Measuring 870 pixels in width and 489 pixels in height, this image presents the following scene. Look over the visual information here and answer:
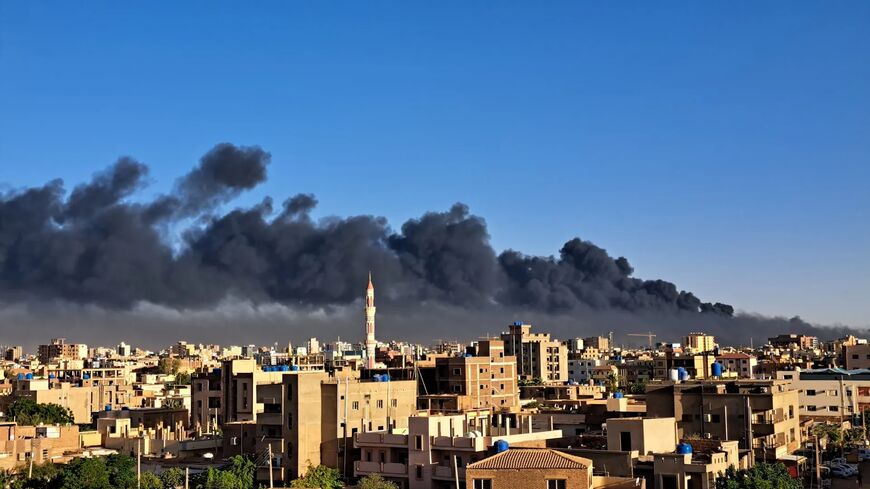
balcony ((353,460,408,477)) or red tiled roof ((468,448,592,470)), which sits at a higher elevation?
red tiled roof ((468,448,592,470))

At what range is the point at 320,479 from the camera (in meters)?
50.6

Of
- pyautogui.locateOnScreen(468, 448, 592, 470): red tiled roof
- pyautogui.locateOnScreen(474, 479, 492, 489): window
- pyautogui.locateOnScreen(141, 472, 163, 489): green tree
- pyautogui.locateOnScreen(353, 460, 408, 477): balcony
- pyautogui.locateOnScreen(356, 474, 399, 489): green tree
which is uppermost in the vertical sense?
pyautogui.locateOnScreen(468, 448, 592, 470): red tiled roof

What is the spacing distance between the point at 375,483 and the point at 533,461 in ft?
38.3

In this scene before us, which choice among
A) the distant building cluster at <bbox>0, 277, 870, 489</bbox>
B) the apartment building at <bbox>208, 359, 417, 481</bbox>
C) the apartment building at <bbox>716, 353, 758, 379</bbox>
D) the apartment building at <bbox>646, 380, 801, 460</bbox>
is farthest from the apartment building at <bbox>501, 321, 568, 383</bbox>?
the apartment building at <bbox>646, 380, 801, 460</bbox>

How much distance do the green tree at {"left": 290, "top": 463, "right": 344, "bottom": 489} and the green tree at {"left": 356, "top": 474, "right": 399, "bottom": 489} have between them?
6.95ft

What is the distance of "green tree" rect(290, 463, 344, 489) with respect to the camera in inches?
1969

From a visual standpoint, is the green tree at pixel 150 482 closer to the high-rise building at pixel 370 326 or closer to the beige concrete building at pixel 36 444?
the beige concrete building at pixel 36 444

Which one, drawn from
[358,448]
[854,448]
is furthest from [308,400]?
[854,448]

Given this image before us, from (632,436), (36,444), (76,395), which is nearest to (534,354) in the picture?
(76,395)

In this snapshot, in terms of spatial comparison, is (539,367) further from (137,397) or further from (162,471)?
(162,471)

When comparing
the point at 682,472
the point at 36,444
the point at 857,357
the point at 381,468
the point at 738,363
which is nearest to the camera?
the point at 682,472

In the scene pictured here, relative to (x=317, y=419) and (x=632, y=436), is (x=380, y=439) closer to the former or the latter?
(x=317, y=419)

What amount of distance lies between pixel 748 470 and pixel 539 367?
89.7m

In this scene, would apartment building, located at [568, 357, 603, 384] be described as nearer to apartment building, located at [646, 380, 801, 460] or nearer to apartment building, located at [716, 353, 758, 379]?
apartment building, located at [716, 353, 758, 379]
